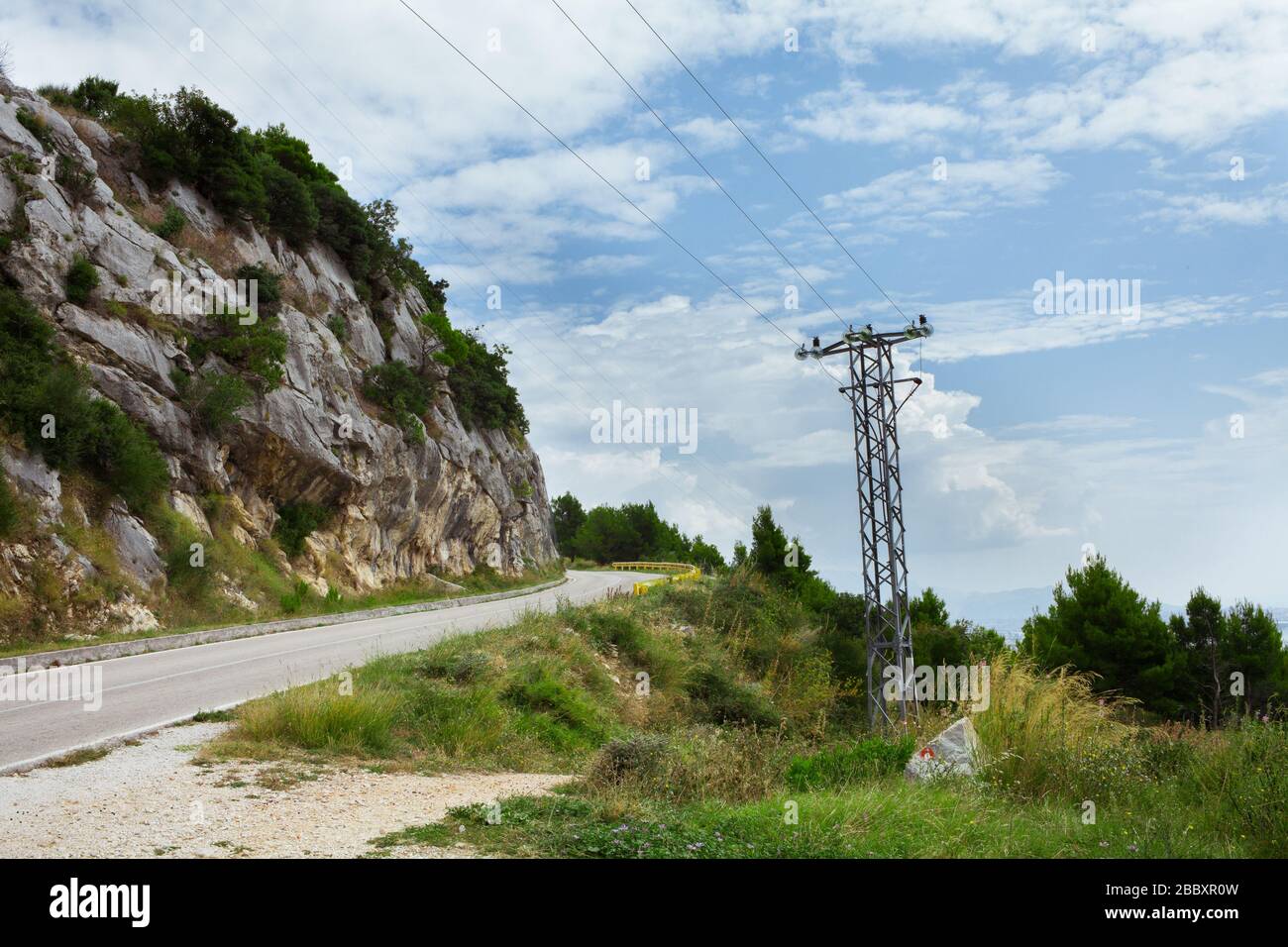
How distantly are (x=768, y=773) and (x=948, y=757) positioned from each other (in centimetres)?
181

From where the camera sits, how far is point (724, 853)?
19.0 ft

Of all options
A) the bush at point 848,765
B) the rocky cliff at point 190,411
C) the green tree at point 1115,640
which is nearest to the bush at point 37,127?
the rocky cliff at point 190,411

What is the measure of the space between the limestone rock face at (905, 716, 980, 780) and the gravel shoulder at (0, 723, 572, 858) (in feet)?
12.1

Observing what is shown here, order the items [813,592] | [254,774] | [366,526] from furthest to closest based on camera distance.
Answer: [813,592] < [366,526] < [254,774]

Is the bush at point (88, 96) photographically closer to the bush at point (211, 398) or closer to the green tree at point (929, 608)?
the bush at point (211, 398)

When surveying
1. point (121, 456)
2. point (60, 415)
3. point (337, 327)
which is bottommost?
point (121, 456)

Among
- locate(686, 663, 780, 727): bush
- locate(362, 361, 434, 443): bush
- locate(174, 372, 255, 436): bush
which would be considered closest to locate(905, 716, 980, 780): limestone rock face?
locate(686, 663, 780, 727): bush

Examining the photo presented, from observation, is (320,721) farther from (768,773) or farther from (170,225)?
(170,225)

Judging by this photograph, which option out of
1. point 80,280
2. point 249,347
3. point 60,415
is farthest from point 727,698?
point 80,280

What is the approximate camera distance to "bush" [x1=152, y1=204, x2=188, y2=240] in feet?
103

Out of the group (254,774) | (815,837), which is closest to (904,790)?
(815,837)

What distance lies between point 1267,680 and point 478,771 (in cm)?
3678

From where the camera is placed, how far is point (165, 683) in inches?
594

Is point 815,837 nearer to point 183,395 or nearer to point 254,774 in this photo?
point 254,774
